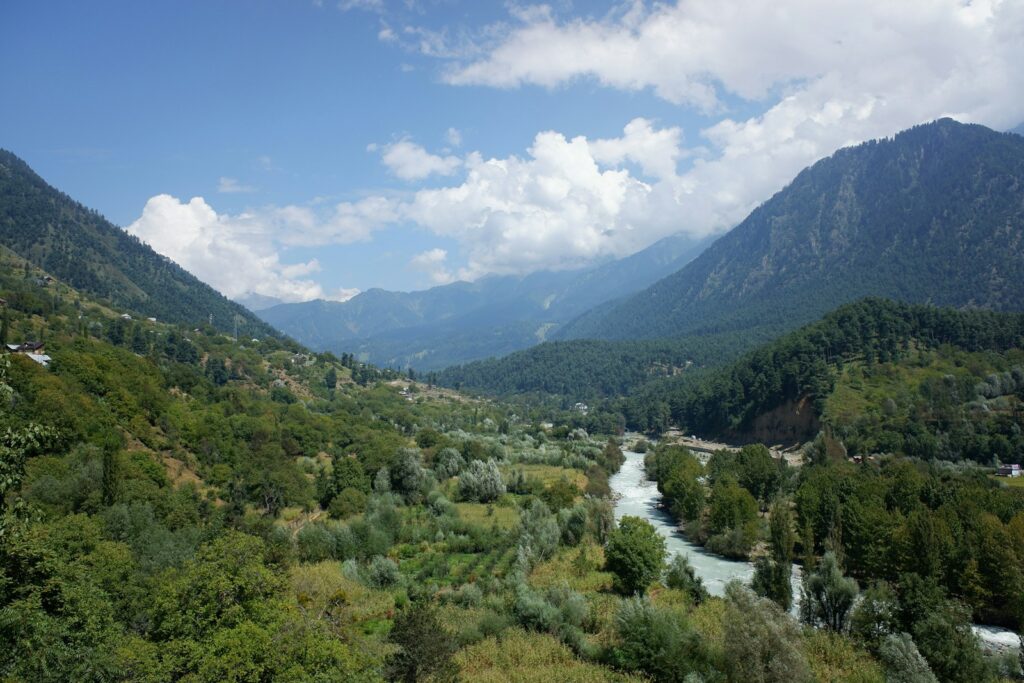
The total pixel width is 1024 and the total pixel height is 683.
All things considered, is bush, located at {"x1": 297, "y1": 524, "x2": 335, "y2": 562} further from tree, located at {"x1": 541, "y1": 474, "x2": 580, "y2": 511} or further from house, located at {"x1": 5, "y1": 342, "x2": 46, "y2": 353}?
house, located at {"x1": 5, "y1": 342, "x2": 46, "y2": 353}

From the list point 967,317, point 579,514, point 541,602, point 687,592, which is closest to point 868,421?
point 967,317

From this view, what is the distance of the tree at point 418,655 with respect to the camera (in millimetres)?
22125

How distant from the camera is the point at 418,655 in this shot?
2209 cm

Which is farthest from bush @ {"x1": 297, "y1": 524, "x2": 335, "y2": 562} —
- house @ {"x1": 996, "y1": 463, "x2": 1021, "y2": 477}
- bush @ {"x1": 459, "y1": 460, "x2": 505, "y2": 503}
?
house @ {"x1": 996, "y1": 463, "x2": 1021, "y2": 477}

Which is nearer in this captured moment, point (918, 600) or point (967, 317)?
point (918, 600)

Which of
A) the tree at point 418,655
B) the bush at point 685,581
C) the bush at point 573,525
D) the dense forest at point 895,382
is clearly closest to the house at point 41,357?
the bush at point 573,525

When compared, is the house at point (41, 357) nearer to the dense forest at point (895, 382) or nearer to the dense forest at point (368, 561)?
the dense forest at point (368, 561)

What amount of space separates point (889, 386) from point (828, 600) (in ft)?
313

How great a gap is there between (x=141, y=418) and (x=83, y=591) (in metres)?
48.7

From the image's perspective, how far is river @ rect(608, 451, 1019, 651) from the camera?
125ft

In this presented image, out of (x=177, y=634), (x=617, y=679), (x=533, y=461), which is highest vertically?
(x=177, y=634)

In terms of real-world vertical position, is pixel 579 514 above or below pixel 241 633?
below

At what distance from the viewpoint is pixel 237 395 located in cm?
9912

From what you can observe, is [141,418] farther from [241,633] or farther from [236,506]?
[241,633]
